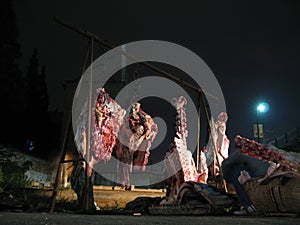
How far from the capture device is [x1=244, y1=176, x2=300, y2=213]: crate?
489 cm

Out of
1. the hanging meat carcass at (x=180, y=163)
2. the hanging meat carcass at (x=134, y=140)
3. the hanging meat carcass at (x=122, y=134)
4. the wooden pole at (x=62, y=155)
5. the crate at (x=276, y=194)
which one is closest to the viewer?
the crate at (x=276, y=194)

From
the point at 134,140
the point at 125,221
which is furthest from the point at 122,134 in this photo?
the point at 125,221

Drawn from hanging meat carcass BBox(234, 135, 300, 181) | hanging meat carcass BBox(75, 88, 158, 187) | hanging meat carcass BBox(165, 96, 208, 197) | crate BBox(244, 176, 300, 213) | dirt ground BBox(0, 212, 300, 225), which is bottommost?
dirt ground BBox(0, 212, 300, 225)

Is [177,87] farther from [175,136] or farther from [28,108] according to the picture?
[28,108]

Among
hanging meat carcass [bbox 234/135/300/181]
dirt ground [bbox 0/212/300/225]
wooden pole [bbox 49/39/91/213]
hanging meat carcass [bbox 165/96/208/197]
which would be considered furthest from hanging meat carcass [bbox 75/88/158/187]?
dirt ground [bbox 0/212/300/225]

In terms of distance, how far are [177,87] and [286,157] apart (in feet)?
24.9

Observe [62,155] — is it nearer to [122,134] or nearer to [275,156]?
[275,156]

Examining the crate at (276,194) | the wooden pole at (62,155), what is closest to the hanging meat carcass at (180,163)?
the wooden pole at (62,155)

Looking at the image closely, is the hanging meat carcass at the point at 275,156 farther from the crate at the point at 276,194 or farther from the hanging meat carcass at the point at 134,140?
the hanging meat carcass at the point at 134,140

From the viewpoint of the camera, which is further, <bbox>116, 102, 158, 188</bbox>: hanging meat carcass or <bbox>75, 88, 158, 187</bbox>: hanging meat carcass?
<bbox>116, 102, 158, 188</bbox>: hanging meat carcass

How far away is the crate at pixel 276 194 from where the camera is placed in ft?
16.0

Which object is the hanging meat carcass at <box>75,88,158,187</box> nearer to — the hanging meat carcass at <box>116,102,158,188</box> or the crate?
the hanging meat carcass at <box>116,102,158,188</box>

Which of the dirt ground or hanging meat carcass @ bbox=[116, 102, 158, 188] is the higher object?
hanging meat carcass @ bbox=[116, 102, 158, 188]

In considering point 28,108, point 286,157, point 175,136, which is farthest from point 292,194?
point 28,108
